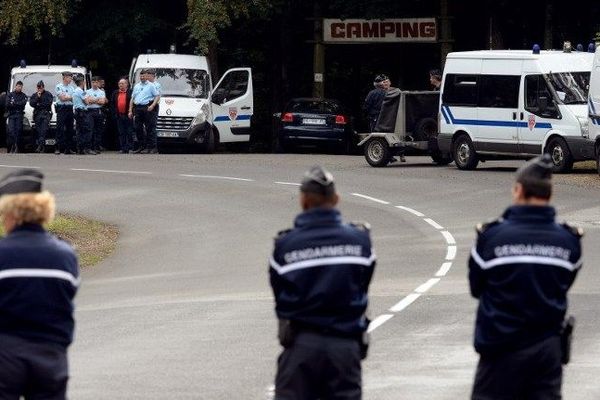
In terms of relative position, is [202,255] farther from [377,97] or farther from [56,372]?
[377,97]

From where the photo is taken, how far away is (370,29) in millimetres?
43344

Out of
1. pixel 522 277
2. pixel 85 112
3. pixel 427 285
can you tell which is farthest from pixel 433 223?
pixel 85 112

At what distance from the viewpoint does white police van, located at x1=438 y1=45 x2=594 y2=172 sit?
28953 millimetres

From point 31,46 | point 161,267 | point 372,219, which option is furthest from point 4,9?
point 161,267

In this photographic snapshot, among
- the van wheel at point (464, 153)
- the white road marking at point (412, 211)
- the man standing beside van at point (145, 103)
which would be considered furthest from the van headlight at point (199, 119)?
the white road marking at point (412, 211)

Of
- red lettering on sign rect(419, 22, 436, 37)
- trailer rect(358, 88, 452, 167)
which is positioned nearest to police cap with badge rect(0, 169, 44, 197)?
trailer rect(358, 88, 452, 167)

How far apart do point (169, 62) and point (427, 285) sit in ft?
77.6

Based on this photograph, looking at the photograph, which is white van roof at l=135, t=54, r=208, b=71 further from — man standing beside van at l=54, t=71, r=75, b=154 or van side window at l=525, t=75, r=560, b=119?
van side window at l=525, t=75, r=560, b=119

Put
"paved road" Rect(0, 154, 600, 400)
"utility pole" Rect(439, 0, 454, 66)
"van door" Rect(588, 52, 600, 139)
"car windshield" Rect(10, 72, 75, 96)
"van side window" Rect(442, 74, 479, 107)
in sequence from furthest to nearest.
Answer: "utility pole" Rect(439, 0, 454, 66), "car windshield" Rect(10, 72, 75, 96), "van side window" Rect(442, 74, 479, 107), "van door" Rect(588, 52, 600, 139), "paved road" Rect(0, 154, 600, 400)

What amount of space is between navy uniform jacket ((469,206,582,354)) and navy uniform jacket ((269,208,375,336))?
530 millimetres

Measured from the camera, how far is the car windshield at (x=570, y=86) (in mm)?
29297

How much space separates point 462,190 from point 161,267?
8975mm

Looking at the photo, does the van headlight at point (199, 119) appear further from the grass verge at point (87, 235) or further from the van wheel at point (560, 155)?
the grass verge at point (87, 235)

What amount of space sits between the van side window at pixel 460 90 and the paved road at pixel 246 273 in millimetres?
1326
